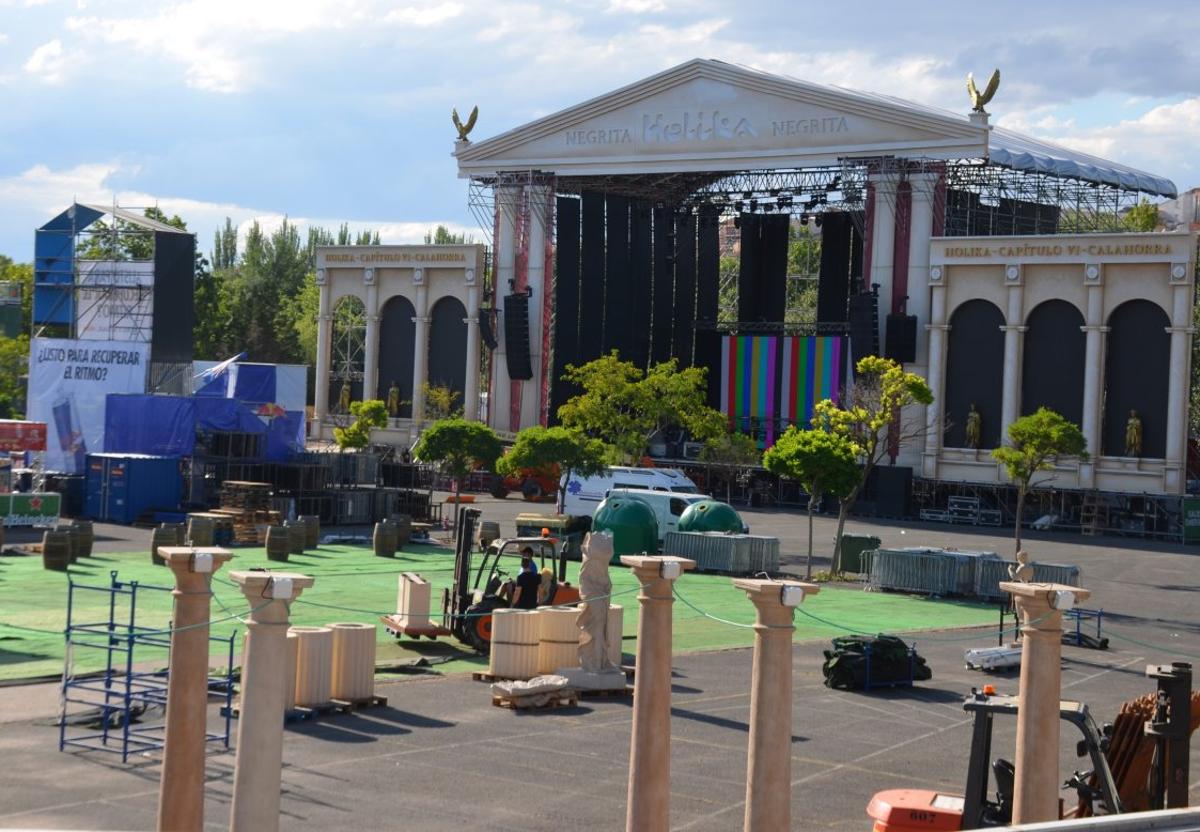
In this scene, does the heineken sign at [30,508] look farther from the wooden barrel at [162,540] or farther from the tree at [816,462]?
the tree at [816,462]

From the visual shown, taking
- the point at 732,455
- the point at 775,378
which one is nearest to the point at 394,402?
the point at 775,378

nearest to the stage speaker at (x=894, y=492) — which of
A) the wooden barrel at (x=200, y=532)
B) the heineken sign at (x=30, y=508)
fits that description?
the wooden barrel at (x=200, y=532)

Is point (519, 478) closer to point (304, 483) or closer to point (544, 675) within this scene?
point (304, 483)

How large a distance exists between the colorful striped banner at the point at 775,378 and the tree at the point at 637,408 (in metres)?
11.1

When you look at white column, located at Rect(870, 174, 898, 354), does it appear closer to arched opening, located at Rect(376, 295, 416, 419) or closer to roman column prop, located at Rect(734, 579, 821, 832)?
arched opening, located at Rect(376, 295, 416, 419)

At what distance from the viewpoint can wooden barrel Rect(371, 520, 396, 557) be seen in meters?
39.9

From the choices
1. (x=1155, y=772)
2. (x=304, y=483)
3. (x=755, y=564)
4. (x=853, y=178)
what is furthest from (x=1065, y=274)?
(x=1155, y=772)

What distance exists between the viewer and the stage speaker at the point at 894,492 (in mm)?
61750

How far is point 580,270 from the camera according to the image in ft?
231

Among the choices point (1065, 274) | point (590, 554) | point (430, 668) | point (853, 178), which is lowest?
point (430, 668)

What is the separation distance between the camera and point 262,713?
37.4 feet

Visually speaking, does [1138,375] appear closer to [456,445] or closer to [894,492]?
[894,492]

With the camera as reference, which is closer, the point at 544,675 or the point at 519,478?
the point at 544,675

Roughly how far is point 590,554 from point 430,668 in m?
3.55
